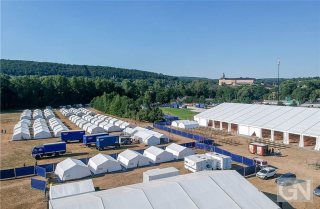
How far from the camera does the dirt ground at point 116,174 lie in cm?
2317

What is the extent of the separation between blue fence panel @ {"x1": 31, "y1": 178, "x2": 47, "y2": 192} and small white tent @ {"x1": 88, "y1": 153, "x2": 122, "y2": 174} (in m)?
5.52

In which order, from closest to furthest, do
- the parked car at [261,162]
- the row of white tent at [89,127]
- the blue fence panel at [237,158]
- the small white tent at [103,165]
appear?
the small white tent at [103,165] < the parked car at [261,162] < the blue fence panel at [237,158] < the row of white tent at [89,127]

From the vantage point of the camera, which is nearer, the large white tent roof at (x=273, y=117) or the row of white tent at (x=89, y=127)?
the large white tent roof at (x=273, y=117)

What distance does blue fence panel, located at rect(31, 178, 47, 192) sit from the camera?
24752 mm

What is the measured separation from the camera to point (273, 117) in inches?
1874

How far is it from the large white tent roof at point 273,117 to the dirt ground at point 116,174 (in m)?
3.23

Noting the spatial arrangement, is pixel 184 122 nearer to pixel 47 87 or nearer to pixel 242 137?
pixel 242 137

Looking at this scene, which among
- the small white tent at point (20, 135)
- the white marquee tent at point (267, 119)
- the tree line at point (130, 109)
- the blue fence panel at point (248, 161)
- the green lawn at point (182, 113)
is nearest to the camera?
the blue fence panel at point (248, 161)

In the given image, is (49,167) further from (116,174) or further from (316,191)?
(316,191)

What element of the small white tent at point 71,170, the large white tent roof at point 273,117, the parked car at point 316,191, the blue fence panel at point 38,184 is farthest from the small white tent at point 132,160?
the large white tent roof at point 273,117

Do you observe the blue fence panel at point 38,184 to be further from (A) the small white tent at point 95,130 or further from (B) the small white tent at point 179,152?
(A) the small white tent at point 95,130

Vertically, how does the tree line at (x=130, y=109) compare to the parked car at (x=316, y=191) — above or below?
above

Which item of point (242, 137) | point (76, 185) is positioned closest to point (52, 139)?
point (76, 185)

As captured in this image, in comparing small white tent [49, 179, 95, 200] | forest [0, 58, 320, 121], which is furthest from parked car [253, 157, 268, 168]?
forest [0, 58, 320, 121]
